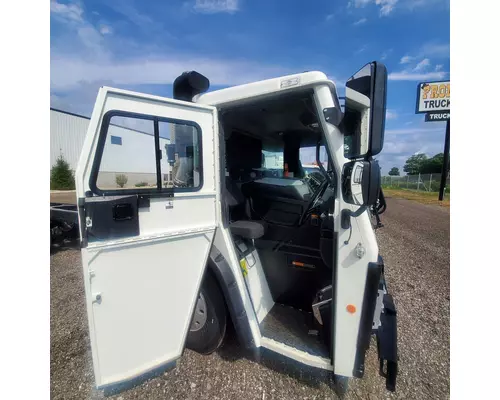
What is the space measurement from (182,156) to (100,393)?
2123 mm

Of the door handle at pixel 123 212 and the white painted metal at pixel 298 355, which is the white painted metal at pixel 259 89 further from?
the white painted metal at pixel 298 355

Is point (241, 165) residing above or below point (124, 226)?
above

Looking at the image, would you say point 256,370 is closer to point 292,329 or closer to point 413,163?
point 292,329

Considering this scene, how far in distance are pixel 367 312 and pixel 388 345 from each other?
1.46ft

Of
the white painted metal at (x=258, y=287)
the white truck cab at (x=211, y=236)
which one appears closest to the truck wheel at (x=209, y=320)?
the white truck cab at (x=211, y=236)

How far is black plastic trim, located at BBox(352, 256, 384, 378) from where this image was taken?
166 cm

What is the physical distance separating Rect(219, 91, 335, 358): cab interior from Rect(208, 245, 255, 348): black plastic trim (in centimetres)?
25

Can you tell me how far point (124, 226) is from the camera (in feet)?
5.43

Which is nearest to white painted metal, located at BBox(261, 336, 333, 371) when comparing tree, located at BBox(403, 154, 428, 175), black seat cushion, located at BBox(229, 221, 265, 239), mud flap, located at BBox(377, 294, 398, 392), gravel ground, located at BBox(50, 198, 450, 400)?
gravel ground, located at BBox(50, 198, 450, 400)

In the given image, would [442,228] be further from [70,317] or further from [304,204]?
[70,317]

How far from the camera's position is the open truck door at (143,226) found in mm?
1606

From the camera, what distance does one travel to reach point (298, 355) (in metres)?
1.96

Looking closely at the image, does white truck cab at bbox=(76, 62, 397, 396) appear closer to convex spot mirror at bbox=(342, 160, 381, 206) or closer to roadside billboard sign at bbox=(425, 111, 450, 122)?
convex spot mirror at bbox=(342, 160, 381, 206)

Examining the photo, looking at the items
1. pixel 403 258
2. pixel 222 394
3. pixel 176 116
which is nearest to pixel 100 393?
pixel 222 394
